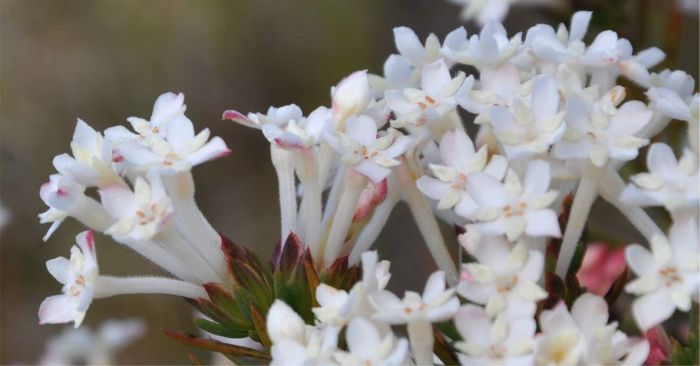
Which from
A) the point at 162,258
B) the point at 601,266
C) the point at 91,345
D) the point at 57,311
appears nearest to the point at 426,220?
the point at 162,258

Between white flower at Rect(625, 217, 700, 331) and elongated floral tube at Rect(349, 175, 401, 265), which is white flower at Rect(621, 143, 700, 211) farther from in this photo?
elongated floral tube at Rect(349, 175, 401, 265)

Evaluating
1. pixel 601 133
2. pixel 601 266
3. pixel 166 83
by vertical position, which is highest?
pixel 601 133

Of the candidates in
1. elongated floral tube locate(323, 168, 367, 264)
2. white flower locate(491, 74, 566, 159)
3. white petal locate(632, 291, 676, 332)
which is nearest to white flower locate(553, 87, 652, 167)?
white flower locate(491, 74, 566, 159)

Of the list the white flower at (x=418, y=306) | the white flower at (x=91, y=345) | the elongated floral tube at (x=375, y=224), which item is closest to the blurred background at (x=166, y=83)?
the white flower at (x=91, y=345)

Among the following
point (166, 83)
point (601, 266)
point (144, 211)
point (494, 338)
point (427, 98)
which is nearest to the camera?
point (494, 338)

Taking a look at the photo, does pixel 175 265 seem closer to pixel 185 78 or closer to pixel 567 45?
pixel 567 45

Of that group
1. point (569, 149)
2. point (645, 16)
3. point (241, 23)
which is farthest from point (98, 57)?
point (569, 149)

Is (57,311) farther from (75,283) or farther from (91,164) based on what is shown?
(91,164)
